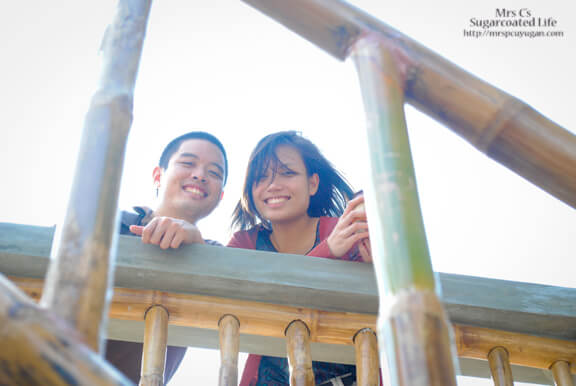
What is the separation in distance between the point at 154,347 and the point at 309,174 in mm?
1437

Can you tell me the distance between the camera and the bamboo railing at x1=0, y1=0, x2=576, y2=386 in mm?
467

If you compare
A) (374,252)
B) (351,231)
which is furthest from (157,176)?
(374,252)

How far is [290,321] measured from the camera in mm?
1176

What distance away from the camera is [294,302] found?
1177mm

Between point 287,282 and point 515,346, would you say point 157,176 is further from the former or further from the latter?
point 515,346

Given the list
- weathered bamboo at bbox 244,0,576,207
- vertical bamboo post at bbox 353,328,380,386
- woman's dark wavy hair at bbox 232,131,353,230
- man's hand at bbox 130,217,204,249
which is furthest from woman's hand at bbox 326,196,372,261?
woman's dark wavy hair at bbox 232,131,353,230

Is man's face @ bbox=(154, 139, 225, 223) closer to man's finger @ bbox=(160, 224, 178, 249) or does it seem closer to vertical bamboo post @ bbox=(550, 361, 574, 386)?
man's finger @ bbox=(160, 224, 178, 249)

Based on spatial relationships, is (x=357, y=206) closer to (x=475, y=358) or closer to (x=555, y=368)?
(x=475, y=358)

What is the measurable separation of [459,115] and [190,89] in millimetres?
4521

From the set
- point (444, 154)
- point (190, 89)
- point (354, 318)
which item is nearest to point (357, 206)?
point (354, 318)

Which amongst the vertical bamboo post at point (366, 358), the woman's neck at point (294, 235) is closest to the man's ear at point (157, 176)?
the woman's neck at point (294, 235)

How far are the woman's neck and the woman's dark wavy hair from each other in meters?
0.15

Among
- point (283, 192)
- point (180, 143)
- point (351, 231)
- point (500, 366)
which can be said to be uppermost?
point (180, 143)

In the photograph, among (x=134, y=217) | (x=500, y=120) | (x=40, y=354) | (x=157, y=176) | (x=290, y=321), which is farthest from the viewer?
(x=157, y=176)
